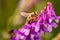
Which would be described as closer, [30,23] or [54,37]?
[30,23]

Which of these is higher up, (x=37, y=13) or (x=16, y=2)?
(x=16, y=2)

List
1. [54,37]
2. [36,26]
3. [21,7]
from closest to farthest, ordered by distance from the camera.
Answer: [36,26] → [54,37] → [21,7]

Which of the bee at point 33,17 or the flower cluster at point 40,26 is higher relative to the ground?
the bee at point 33,17

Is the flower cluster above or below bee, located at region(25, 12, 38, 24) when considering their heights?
below

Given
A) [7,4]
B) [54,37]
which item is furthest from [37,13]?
[7,4]

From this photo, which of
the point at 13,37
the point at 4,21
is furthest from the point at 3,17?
the point at 13,37

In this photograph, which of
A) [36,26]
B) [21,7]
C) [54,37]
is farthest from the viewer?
[21,7]

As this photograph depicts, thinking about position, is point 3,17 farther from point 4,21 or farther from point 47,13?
point 47,13

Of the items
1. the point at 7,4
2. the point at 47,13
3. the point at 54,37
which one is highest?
the point at 7,4
